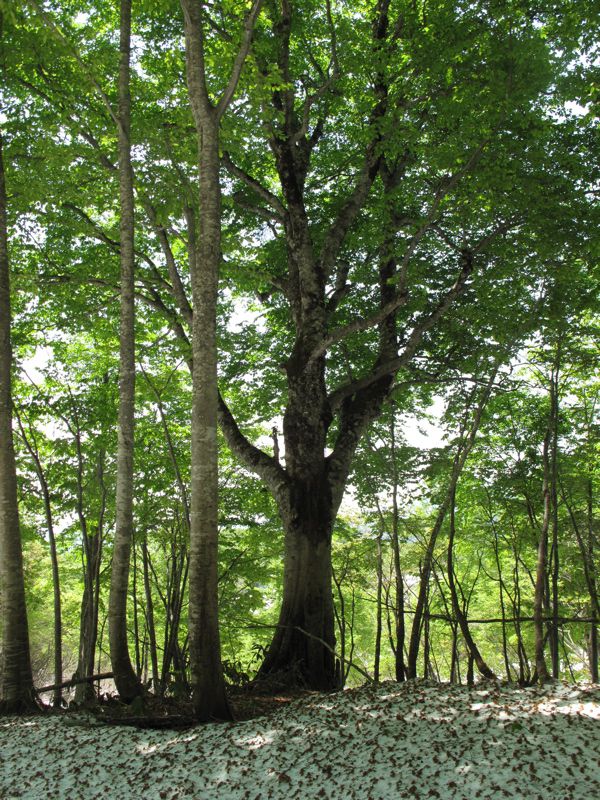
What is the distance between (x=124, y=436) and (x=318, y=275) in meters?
3.83

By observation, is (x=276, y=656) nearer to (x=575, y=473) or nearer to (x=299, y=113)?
(x=575, y=473)

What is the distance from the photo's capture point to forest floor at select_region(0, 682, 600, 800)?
344 centimetres

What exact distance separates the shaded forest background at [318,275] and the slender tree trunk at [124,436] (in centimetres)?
8

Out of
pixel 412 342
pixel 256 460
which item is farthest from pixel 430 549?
pixel 412 342

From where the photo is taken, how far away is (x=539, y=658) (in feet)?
18.1

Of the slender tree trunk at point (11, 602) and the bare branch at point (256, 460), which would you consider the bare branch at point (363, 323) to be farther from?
the slender tree trunk at point (11, 602)

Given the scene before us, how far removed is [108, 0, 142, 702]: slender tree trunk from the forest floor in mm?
672

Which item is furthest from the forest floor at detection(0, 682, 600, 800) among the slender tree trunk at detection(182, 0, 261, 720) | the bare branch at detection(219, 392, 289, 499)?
the bare branch at detection(219, 392, 289, 499)

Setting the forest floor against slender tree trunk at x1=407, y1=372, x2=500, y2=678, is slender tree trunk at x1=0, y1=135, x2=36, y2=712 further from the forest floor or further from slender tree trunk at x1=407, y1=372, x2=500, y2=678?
slender tree trunk at x1=407, y1=372, x2=500, y2=678

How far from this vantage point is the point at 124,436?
6.00 m

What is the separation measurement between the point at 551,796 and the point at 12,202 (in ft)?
25.9

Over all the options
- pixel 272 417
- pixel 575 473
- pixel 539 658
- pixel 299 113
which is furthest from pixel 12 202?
pixel 575 473

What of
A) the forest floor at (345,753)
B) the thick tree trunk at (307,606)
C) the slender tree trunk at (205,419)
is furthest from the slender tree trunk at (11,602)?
the thick tree trunk at (307,606)

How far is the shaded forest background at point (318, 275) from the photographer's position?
6648 millimetres
